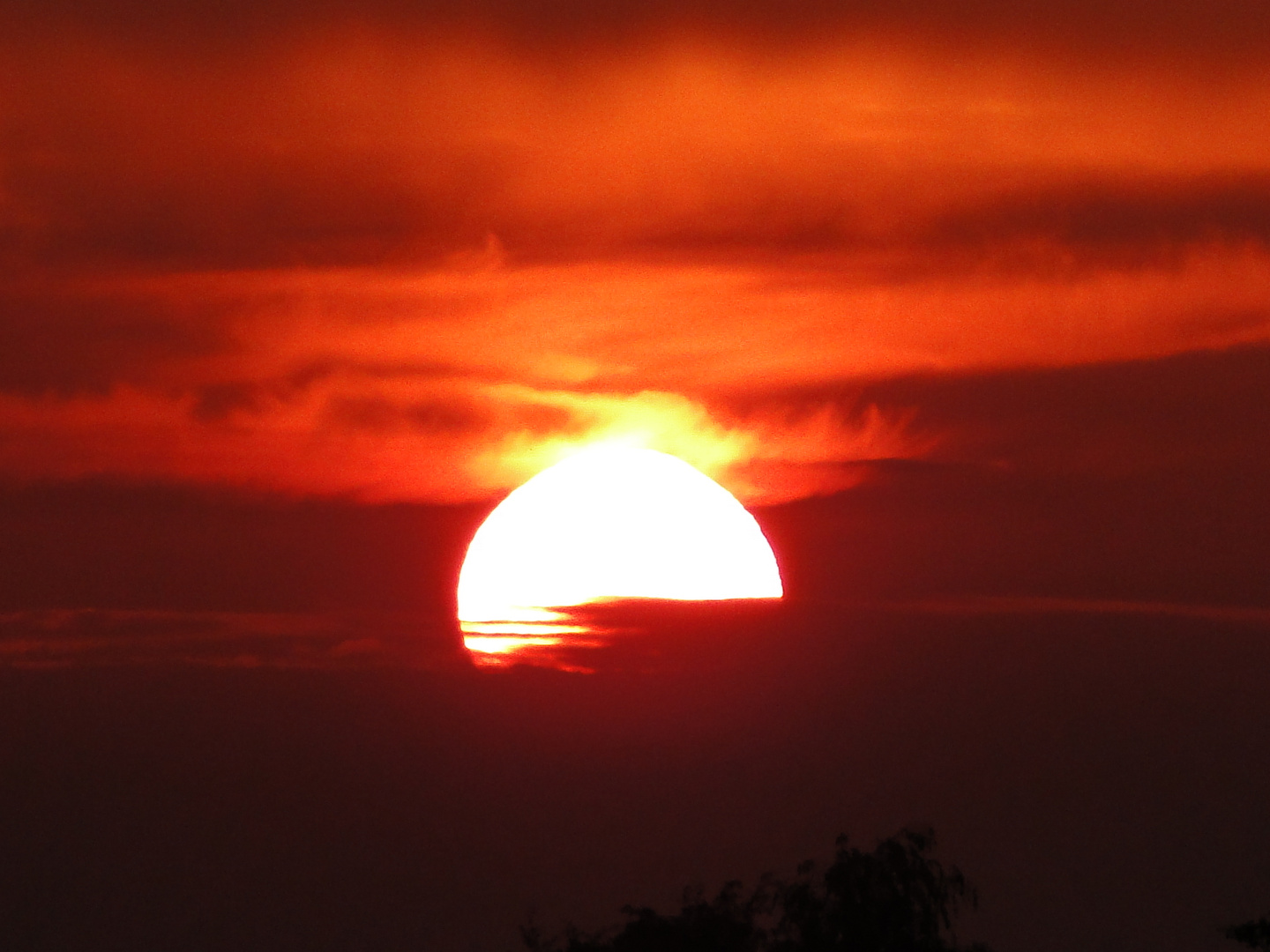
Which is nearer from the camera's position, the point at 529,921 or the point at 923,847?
the point at 923,847

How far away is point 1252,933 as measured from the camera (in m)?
21.9

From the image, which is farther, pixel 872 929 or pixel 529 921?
pixel 529 921

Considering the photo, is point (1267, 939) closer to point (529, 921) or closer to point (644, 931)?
point (644, 931)

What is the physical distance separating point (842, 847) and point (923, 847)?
55.5 inches

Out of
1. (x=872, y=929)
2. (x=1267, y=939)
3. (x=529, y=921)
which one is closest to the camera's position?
(x=1267, y=939)

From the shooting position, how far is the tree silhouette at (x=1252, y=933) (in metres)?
21.7

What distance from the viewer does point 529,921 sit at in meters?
34.7

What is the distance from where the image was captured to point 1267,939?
71.7 feet

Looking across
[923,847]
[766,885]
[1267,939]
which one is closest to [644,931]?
[766,885]

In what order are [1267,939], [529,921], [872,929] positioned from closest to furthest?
[1267,939] < [872,929] < [529,921]

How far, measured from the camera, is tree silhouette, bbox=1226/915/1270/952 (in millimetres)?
21719

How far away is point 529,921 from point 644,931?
3.80 meters

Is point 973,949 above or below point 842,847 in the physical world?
below

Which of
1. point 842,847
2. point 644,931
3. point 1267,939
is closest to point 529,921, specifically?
point 644,931
